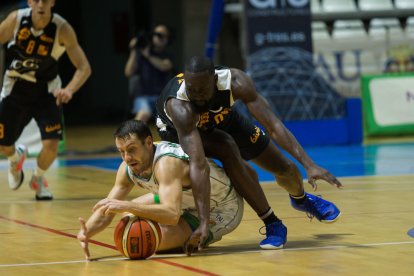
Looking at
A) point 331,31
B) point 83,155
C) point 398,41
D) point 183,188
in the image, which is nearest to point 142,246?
point 183,188

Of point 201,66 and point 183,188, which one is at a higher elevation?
point 201,66

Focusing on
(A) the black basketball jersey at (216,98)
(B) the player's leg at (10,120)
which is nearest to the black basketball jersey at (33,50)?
(B) the player's leg at (10,120)

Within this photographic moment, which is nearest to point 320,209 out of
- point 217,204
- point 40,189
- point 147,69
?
point 217,204

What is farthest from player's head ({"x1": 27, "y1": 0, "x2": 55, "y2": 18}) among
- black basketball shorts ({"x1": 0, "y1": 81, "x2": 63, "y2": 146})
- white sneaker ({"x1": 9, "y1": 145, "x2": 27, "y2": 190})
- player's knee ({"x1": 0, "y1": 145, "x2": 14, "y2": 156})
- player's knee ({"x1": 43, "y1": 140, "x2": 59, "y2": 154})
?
white sneaker ({"x1": 9, "y1": 145, "x2": 27, "y2": 190})

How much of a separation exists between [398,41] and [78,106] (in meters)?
13.0

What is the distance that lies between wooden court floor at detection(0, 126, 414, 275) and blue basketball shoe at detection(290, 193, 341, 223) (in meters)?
0.14

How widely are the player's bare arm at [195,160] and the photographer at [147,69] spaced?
9165mm

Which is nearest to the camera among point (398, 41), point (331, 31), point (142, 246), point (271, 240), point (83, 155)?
point (142, 246)

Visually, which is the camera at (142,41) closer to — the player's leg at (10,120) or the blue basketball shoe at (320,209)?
the player's leg at (10,120)

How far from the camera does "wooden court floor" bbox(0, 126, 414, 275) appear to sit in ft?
19.0

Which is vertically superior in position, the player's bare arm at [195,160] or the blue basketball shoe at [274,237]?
the player's bare arm at [195,160]

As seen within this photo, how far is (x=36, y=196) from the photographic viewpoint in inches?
402

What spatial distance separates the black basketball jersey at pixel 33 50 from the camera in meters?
9.87

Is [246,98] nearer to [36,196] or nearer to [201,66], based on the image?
[201,66]
